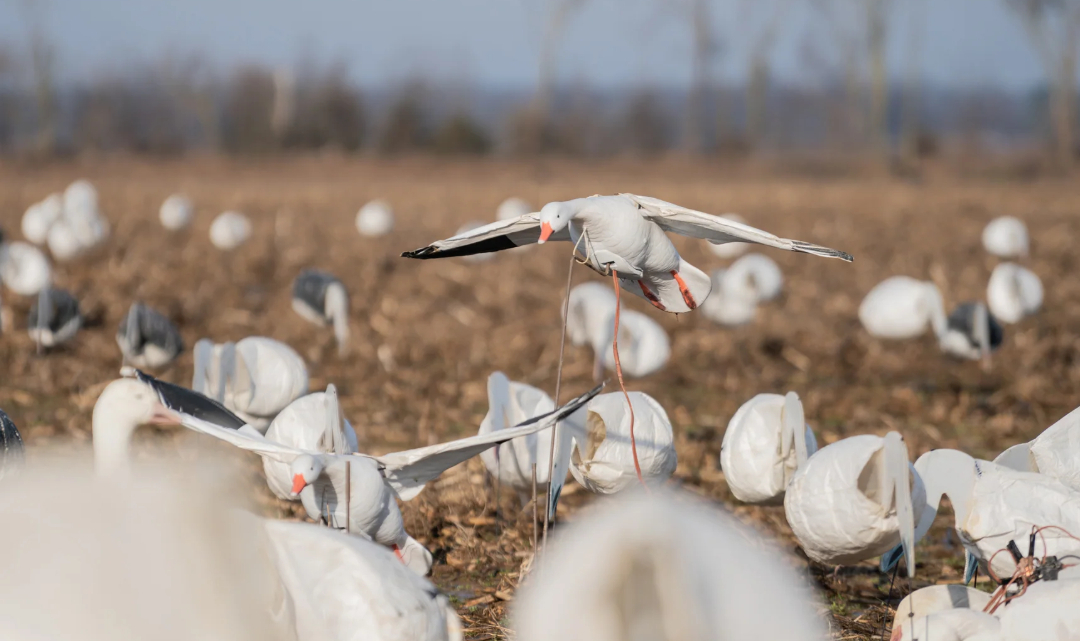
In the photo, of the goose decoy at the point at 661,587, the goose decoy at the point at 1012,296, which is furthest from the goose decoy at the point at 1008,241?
the goose decoy at the point at 661,587

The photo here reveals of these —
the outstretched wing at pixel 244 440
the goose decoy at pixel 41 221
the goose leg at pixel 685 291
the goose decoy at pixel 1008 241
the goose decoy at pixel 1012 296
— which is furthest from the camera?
the goose decoy at pixel 1008 241

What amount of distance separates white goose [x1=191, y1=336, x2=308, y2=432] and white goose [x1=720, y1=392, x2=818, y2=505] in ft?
6.96

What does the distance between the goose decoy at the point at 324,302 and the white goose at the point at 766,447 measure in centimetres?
493

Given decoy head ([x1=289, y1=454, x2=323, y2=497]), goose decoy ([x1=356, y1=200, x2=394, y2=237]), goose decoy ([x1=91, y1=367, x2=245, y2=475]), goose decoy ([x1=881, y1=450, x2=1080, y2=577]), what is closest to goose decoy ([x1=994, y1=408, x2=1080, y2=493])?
goose decoy ([x1=881, y1=450, x2=1080, y2=577])

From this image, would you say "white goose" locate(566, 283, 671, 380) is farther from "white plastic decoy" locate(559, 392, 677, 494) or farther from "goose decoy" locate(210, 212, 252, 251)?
"goose decoy" locate(210, 212, 252, 251)

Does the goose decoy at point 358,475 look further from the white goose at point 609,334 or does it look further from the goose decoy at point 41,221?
the goose decoy at point 41,221

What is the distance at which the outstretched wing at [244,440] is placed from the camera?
2.85 metres

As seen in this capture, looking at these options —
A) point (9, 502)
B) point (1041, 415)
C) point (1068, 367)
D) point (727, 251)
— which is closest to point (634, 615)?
point (9, 502)

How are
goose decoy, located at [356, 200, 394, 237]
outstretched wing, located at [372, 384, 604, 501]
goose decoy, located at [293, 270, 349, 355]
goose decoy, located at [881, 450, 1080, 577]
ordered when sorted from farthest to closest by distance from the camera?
goose decoy, located at [356, 200, 394, 237] < goose decoy, located at [293, 270, 349, 355] < goose decoy, located at [881, 450, 1080, 577] < outstretched wing, located at [372, 384, 604, 501]

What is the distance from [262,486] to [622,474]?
73.7 inches

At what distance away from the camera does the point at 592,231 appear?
2.92 metres

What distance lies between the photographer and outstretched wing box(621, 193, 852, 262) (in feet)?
9.37

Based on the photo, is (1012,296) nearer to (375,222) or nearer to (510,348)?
(510,348)

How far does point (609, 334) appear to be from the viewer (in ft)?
24.8
